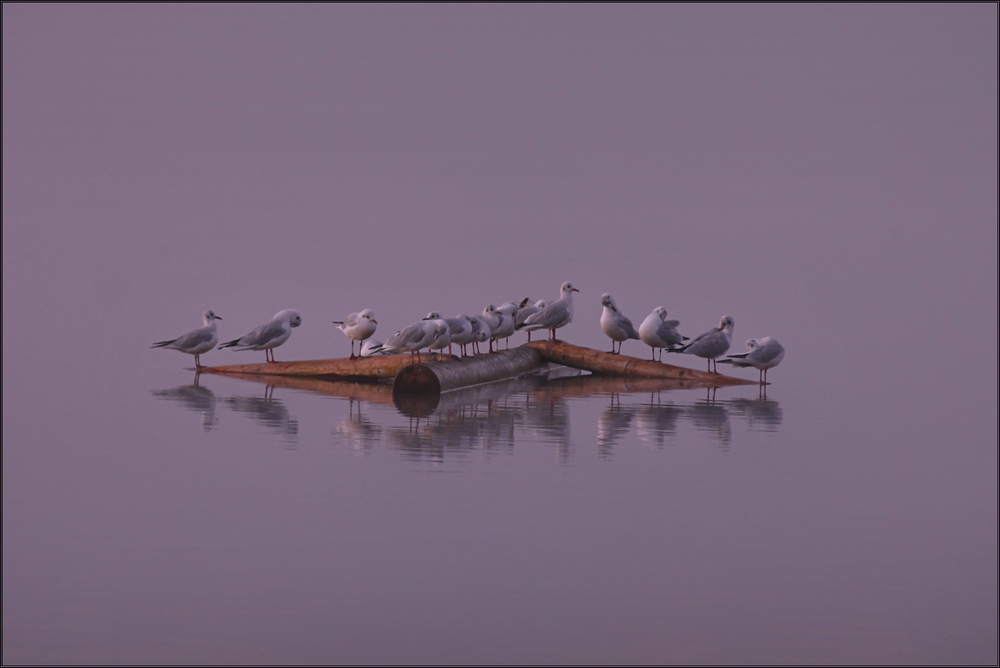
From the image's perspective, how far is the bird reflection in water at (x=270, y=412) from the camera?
12.4m

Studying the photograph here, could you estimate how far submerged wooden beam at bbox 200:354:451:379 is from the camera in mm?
15725

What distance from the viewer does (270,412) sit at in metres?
13.6

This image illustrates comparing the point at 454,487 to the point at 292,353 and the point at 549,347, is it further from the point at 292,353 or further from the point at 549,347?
the point at 292,353

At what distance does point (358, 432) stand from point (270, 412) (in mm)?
1521

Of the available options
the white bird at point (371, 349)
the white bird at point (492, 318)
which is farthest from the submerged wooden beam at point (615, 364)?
the white bird at point (371, 349)

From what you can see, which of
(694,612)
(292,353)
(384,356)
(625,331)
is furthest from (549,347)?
(694,612)

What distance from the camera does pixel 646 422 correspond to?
1324 centimetres

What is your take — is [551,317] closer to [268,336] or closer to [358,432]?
[268,336]

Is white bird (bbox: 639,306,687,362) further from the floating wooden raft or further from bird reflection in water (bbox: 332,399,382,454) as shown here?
bird reflection in water (bbox: 332,399,382,454)

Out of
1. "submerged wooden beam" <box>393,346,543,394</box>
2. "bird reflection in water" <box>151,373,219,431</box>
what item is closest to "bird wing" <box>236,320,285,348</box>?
"bird reflection in water" <box>151,373,219,431</box>

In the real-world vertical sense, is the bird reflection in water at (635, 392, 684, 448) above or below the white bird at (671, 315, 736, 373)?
below

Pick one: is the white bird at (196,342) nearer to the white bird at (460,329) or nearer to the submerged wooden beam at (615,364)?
the white bird at (460,329)

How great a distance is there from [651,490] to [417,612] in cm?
306

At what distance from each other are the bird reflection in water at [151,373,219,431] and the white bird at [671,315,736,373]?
526 centimetres
